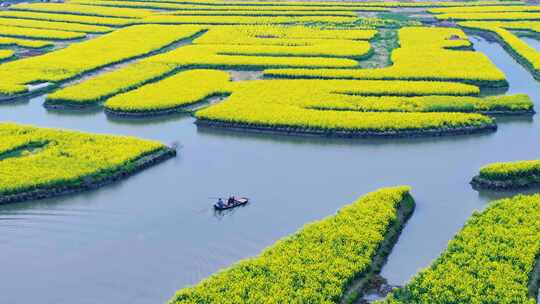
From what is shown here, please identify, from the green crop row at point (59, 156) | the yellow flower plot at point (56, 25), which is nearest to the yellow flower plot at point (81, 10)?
the yellow flower plot at point (56, 25)

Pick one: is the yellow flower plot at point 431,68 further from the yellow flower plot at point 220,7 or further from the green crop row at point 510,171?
the yellow flower plot at point 220,7

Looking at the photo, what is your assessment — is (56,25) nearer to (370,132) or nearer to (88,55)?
(88,55)

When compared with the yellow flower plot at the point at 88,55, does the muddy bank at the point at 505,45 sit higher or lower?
lower

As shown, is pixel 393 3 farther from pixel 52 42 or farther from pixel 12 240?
pixel 12 240

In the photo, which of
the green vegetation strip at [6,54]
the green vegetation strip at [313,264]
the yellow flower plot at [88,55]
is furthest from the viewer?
the green vegetation strip at [6,54]

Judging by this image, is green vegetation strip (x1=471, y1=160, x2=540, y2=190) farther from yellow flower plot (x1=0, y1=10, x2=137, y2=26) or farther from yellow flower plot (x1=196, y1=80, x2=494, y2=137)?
yellow flower plot (x1=0, y1=10, x2=137, y2=26)

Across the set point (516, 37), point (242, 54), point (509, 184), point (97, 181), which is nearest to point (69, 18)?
point (242, 54)
